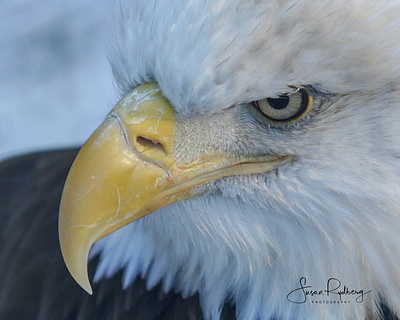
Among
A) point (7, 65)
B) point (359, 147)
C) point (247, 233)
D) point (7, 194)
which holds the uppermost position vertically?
point (7, 65)

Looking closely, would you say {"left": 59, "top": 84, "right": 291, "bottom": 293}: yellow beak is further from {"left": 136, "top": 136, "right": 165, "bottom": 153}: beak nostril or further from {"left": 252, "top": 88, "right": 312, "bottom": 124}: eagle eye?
{"left": 252, "top": 88, "right": 312, "bottom": 124}: eagle eye

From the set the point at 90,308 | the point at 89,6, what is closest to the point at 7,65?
the point at 89,6

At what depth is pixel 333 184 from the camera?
1.34m

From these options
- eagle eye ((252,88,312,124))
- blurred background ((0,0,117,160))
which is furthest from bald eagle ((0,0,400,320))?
blurred background ((0,0,117,160))

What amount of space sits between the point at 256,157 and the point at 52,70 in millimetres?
3791

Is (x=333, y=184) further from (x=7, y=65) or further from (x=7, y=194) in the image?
(x=7, y=65)

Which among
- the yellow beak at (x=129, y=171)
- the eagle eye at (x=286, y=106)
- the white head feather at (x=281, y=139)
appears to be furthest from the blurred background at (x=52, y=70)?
the eagle eye at (x=286, y=106)

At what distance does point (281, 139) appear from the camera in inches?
52.6

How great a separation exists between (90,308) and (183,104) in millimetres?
786

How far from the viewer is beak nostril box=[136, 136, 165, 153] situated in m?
1.33

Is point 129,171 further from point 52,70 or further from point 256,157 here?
point 52,70
